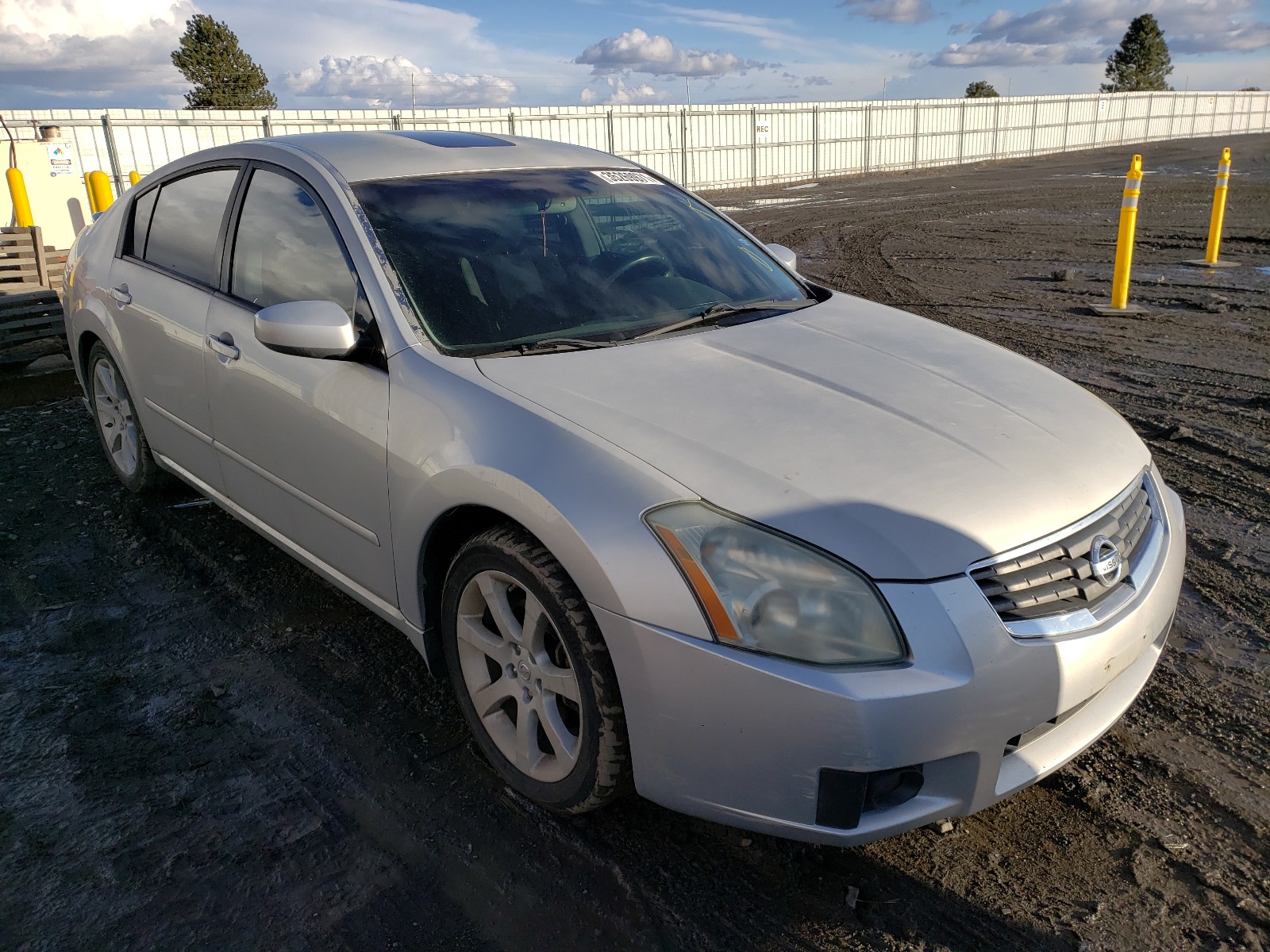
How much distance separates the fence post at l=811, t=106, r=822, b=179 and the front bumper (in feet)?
102

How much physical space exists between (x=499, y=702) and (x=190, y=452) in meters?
2.03

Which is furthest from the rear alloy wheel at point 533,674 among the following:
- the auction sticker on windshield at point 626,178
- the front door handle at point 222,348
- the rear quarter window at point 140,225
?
the rear quarter window at point 140,225

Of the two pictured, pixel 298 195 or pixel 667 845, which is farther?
pixel 298 195

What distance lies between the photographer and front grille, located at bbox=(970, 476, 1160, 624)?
1994mm

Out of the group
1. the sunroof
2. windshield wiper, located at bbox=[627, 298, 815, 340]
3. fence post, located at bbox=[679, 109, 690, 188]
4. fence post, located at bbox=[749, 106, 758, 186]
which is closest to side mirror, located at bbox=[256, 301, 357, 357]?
windshield wiper, located at bbox=[627, 298, 815, 340]

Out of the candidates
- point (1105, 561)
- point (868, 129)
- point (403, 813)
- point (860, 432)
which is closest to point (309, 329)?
point (403, 813)

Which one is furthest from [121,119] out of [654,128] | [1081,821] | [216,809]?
[1081,821]

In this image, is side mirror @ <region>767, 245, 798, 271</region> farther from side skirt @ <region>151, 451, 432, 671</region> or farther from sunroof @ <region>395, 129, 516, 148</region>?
side skirt @ <region>151, 451, 432, 671</region>

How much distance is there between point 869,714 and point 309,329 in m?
1.82

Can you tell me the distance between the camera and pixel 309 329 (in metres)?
2.67

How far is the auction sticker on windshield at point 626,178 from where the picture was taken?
3.65 meters

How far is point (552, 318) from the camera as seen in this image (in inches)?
115

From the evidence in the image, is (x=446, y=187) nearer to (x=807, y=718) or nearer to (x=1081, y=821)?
(x=807, y=718)

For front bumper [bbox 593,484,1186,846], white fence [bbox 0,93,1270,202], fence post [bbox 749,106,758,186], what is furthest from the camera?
fence post [bbox 749,106,758,186]
